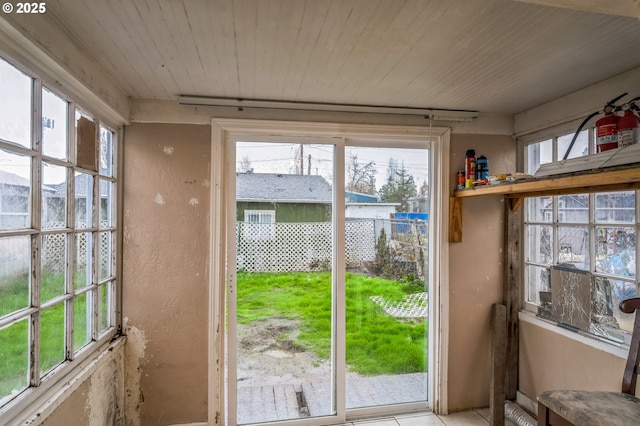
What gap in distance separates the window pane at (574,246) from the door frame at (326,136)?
73 cm

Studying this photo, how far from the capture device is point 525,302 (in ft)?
7.97

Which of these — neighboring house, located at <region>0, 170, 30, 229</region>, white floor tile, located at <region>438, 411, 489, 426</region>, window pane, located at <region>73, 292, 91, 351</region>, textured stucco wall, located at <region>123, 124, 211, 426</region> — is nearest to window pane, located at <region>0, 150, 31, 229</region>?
neighboring house, located at <region>0, 170, 30, 229</region>

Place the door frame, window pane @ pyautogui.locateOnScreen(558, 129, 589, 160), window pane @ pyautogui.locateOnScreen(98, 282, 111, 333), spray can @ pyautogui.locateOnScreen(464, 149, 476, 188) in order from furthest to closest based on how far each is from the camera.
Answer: spray can @ pyautogui.locateOnScreen(464, 149, 476, 188) → the door frame → window pane @ pyautogui.locateOnScreen(558, 129, 589, 160) → window pane @ pyautogui.locateOnScreen(98, 282, 111, 333)

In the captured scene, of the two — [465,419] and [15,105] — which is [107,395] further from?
[465,419]

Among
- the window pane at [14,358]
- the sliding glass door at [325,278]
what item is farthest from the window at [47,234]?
the sliding glass door at [325,278]

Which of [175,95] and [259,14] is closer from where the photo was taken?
[259,14]

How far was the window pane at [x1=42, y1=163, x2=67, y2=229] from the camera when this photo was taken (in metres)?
1.36

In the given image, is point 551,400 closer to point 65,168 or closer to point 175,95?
point 65,168

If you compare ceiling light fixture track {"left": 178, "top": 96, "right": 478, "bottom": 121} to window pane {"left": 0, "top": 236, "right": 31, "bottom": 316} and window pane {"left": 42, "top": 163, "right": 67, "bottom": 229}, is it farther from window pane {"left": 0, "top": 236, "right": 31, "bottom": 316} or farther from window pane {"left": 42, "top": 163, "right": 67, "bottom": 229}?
window pane {"left": 0, "top": 236, "right": 31, "bottom": 316}

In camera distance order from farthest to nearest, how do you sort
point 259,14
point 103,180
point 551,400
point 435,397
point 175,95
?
point 435,397 < point 175,95 < point 103,180 < point 551,400 < point 259,14

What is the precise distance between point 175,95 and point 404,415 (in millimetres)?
2781

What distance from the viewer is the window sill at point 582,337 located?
1752 mm

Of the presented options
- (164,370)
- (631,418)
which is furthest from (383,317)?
(164,370)

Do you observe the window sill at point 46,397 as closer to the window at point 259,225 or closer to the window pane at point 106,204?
the window pane at point 106,204
